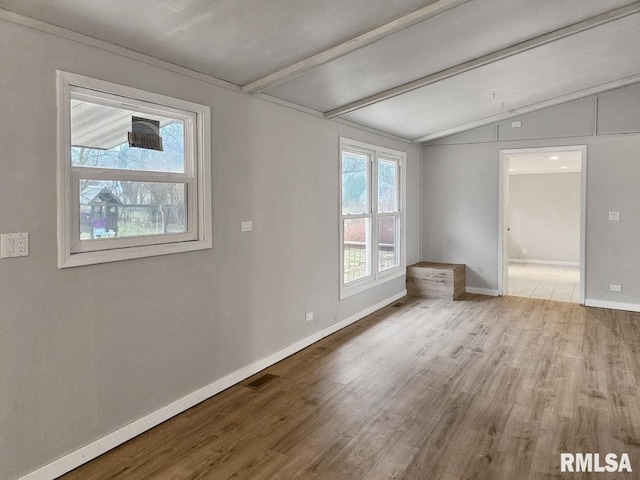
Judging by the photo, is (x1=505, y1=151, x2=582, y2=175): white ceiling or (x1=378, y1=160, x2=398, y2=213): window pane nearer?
(x1=378, y1=160, x2=398, y2=213): window pane

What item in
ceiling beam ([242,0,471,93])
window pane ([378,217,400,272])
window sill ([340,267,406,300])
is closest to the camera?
ceiling beam ([242,0,471,93])

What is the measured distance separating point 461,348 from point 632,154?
3598 mm

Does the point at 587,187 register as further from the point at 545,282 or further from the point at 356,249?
the point at 356,249

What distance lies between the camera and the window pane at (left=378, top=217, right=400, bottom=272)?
235 inches

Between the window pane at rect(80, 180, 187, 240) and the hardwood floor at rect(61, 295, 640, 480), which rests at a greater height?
the window pane at rect(80, 180, 187, 240)

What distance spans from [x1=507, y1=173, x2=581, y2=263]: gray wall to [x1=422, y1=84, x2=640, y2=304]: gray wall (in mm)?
3298

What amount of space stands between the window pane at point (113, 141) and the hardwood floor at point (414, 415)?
5.40 ft

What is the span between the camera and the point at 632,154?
18.2ft

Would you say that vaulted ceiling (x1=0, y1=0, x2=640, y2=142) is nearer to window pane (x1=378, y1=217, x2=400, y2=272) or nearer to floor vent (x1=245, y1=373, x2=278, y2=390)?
window pane (x1=378, y1=217, x2=400, y2=272)

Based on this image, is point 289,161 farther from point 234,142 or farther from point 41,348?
point 41,348

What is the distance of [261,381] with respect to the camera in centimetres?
346

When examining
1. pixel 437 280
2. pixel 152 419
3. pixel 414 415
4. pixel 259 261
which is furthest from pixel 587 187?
pixel 152 419

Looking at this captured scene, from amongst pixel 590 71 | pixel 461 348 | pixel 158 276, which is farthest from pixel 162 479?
pixel 590 71

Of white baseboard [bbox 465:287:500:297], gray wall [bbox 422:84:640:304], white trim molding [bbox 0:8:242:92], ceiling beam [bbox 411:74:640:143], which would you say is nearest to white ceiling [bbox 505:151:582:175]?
gray wall [bbox 422:84:640:304]
